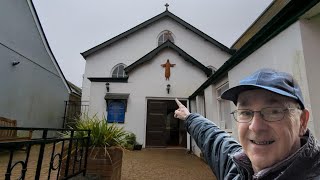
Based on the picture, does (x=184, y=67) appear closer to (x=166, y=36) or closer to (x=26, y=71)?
(x=166, y=36)

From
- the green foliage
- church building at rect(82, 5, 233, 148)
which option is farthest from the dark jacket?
church building at rect(82, 5, 233, 148)

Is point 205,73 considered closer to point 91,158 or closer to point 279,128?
point 91,158

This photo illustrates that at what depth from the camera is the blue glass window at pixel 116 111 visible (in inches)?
409

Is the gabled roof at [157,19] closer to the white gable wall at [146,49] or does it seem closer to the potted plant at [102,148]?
the white gable wall at [146,49]

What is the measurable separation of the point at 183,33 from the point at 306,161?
45.7 feet

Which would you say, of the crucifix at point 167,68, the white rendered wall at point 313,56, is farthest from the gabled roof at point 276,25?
the crucifix at point 167,68

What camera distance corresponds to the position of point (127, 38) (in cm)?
1362

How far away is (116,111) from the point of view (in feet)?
34.3

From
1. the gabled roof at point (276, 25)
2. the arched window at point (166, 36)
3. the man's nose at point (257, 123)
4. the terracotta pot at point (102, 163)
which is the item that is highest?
the arched window at point (166, 36)

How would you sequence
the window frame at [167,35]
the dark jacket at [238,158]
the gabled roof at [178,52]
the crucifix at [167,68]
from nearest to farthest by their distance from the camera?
the dark jacket at [238,158] → the crucifix at [167,68] → the gabled roof at [178,52] → the window frame at [167,35]

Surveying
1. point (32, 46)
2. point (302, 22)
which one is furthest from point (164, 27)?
point (302, 22)

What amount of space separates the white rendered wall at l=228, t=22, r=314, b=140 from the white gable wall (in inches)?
381

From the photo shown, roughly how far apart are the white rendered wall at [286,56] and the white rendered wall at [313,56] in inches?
1.9

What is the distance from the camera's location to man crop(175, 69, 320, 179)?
2.89 feet
